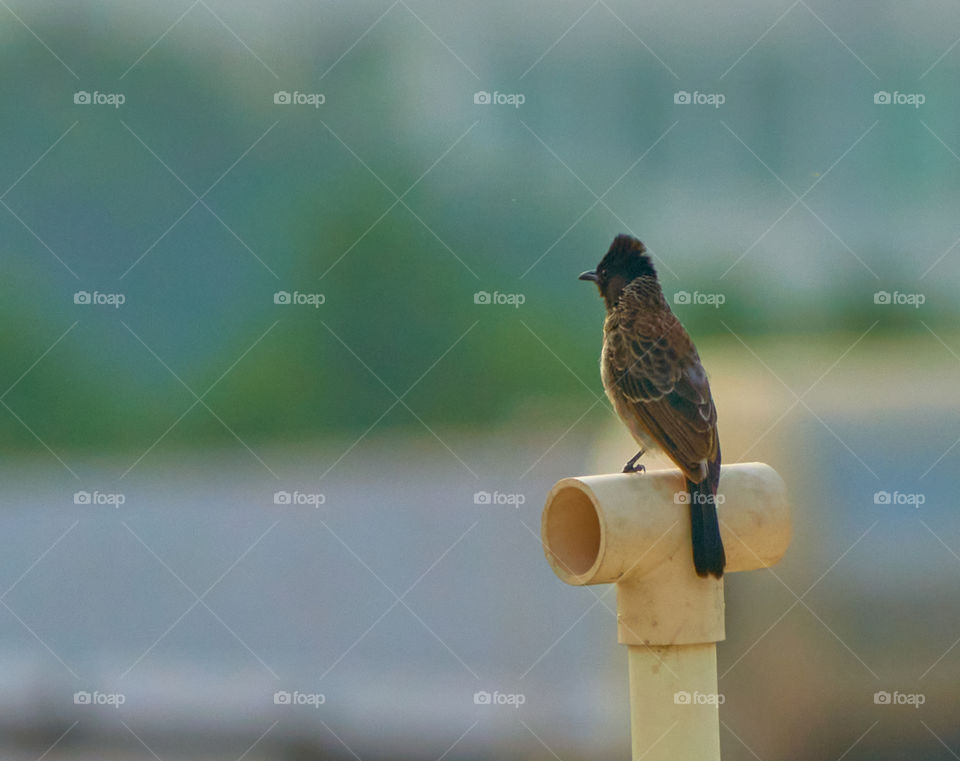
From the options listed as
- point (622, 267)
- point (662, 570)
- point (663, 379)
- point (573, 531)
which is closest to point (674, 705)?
point (662, 570)

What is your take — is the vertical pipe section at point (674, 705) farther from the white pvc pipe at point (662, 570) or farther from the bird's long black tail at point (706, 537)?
the bird's long black tail at point (706, 537)

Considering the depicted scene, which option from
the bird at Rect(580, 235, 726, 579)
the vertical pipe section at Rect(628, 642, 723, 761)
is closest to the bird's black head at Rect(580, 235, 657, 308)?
the bird at Rect(580, 235, 726, 579)

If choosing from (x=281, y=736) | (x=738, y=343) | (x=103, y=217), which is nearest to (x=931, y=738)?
(x=738, y=343)

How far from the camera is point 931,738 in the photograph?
3.94 meters

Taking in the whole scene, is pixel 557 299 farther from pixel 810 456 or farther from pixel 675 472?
pixel 675 472

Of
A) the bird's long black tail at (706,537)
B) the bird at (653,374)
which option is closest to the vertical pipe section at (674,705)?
the bird's long black tail at (706,537)

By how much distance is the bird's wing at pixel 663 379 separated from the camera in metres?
2.80

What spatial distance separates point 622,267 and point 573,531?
117 centimetres

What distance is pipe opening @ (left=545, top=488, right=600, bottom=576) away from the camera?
244 cm

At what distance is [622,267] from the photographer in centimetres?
341

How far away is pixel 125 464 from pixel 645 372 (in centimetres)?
513

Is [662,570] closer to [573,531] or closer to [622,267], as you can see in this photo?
[573,531]

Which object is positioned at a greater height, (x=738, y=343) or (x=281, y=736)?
(x=738, y=343)

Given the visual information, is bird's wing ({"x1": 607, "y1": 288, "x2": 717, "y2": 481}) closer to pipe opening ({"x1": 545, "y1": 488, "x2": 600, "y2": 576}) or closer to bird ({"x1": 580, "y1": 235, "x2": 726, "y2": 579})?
bird ({"x1": 580, "y1": 235, "x2": 726, "y2": 579})
